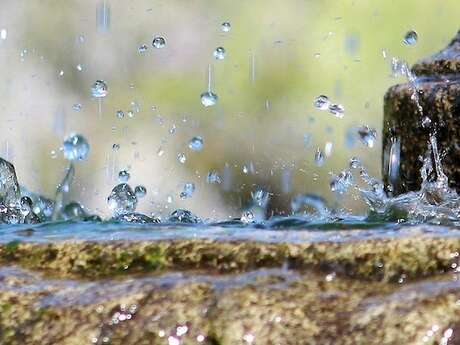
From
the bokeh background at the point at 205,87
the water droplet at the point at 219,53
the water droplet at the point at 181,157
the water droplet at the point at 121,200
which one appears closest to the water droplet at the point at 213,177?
the bokeh background at the point at 205,87

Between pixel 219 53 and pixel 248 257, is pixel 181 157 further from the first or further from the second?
pixel 248 257

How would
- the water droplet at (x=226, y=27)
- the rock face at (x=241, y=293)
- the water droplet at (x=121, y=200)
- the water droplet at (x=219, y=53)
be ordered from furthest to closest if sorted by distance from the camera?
the water droplet at (x=226, y=27) → the water droplet at (x=219, y=53) → the water droplet at (x=121, y=200) → the rock face at (x=241, y=293)

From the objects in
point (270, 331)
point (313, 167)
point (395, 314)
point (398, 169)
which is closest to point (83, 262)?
point (270, 331)

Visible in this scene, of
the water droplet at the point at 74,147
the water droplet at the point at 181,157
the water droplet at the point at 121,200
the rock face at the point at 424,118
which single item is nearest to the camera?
the rock face at the point at 424,118

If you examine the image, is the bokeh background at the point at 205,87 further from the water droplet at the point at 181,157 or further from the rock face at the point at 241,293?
the rock face at the point at 241,293

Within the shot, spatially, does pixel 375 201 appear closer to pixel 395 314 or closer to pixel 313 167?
pixel 395 314

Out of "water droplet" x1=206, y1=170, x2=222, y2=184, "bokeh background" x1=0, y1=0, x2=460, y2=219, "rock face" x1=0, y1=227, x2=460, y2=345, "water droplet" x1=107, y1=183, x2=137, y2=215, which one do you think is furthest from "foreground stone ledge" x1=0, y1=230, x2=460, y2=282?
"water droplet" x1=206, y1=170, x2=222, y2=184
